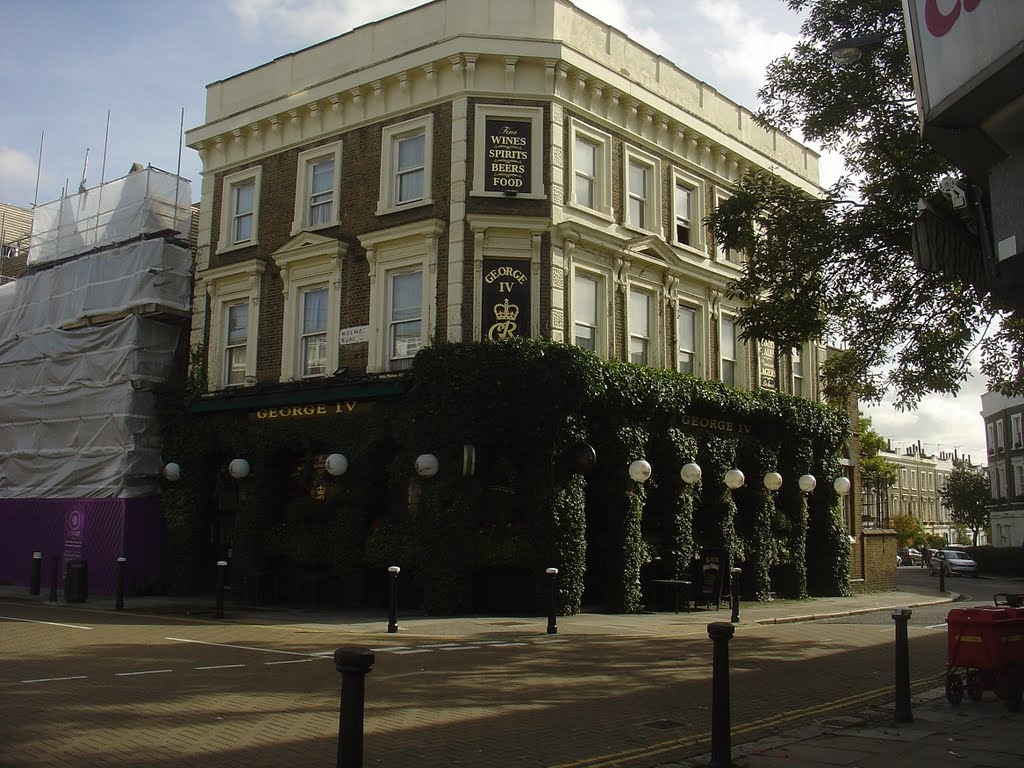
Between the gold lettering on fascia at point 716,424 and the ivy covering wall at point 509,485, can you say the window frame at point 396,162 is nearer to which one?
the ivy covering wall at point 509,485

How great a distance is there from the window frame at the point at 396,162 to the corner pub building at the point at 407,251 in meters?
0.05

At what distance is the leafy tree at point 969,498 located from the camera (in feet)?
242

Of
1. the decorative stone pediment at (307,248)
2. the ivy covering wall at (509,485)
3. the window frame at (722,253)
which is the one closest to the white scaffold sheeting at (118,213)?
the decorative stone pediment at (307,248)

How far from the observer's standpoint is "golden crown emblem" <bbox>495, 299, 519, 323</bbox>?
20125mm

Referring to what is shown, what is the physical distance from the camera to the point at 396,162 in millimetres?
22125

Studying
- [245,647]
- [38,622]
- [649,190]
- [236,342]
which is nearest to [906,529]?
[649,190]

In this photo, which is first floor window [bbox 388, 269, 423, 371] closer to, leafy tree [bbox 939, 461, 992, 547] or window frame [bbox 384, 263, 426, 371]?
window frame [bbox 384, 263, 426, 371]

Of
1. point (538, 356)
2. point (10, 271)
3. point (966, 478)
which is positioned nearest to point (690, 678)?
point (538, 356)

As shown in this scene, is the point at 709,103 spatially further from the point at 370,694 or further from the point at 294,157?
the point at 370,694

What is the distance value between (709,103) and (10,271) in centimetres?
2832

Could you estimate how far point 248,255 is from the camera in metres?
24.5

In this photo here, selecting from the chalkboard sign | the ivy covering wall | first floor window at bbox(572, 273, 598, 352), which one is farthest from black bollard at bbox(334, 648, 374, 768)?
the chalkboard sign

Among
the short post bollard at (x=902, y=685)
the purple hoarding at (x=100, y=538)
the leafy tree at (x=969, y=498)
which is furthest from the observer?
the leafy tree at (x=969, y=498)

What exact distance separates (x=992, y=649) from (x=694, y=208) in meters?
17.4
